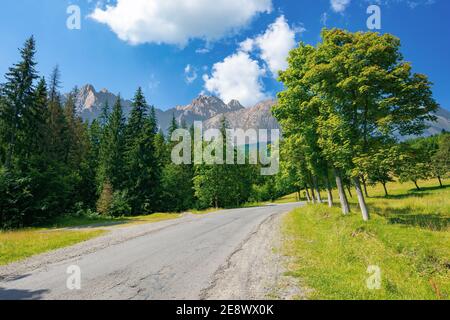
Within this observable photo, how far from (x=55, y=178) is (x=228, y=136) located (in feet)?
105

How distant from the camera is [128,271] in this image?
26.5 feet

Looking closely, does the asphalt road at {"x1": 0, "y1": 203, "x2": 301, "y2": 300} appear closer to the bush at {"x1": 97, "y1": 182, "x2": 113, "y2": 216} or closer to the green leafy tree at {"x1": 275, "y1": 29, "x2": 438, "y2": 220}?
the green leafy tree at {"x1": 275, "y1": 29, "x2": 438, "y2": 220}

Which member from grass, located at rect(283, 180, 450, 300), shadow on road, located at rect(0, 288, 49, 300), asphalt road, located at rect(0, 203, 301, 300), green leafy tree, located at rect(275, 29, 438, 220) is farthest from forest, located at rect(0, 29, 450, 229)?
shadow on road, located at rect(0, 288, 49, 300)

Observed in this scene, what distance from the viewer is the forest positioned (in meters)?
14.5

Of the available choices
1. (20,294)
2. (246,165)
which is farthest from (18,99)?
(246,165)

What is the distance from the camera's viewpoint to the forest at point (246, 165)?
1447cm

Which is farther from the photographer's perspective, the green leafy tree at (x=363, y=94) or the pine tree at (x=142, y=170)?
the pine tree at (x=142, y=170)

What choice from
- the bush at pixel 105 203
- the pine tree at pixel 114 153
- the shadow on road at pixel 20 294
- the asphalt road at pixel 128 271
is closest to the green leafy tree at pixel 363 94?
the asphalt road at pixel 128 271

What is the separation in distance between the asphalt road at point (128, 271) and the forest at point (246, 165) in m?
10.6

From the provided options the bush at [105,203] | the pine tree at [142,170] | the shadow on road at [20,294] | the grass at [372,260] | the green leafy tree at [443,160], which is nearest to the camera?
the shadow on road at [20,294]

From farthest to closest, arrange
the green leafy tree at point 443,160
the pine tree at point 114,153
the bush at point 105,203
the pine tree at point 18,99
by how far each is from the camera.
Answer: the green leafy tree at point 443,160
the pine tree at point 114,153
the bush at point 105,203
the pine tree at point 18,99

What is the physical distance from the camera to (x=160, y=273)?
25.6 feet

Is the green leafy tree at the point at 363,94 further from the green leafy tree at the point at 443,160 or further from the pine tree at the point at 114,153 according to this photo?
the green leafy tree at the point at 443,160
